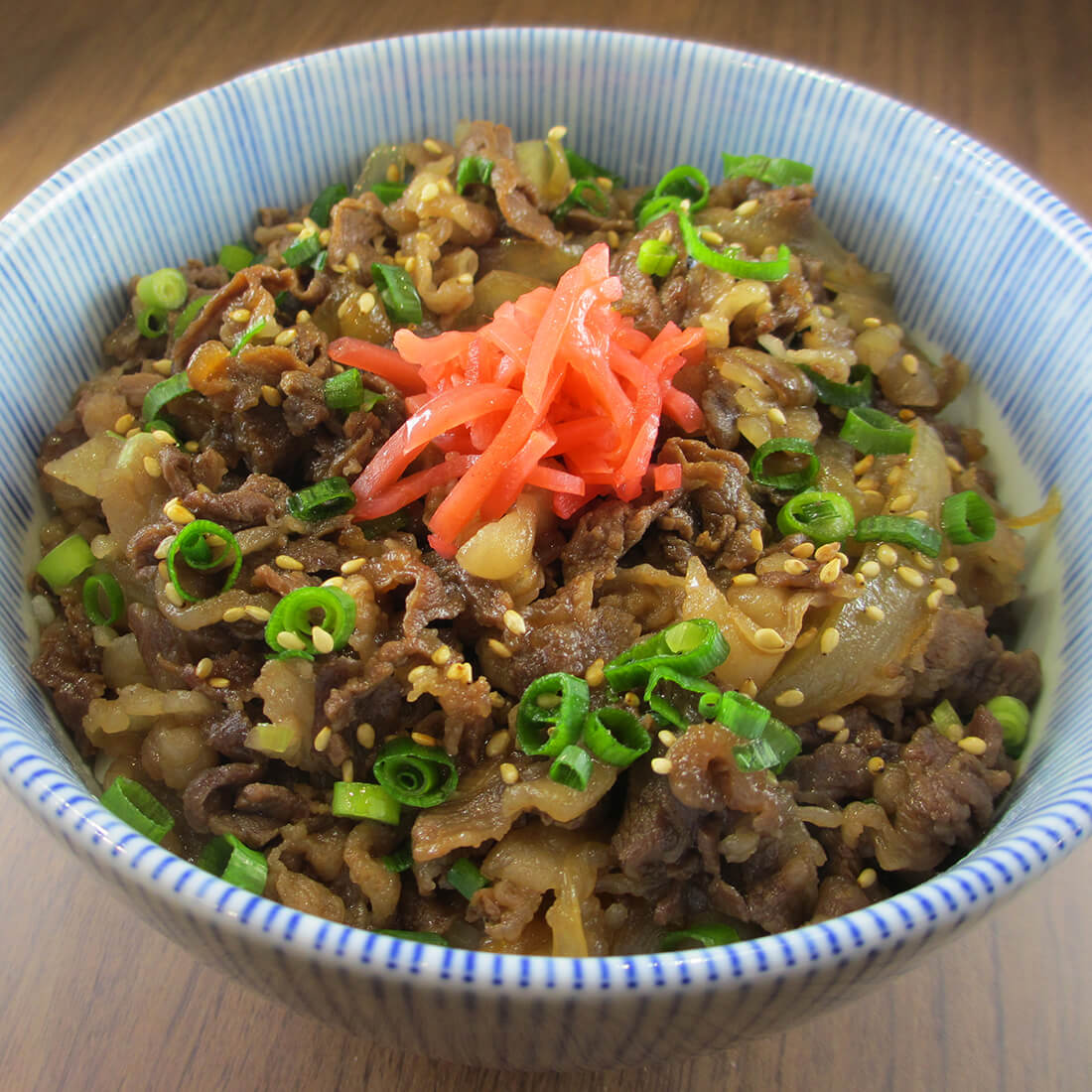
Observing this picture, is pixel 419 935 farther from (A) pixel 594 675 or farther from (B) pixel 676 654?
(B) pixel 676 654

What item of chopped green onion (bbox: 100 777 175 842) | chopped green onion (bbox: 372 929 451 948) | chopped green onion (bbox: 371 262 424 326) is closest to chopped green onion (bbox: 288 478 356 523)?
chopped green onion (bbox: 371 262 424 326)

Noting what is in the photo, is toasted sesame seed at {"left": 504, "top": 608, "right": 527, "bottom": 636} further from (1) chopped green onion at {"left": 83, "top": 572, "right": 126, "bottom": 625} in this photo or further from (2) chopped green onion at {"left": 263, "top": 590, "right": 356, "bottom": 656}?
(1) chopped green onion at {"left": 83, "top": 572, "right": 126, "bottom": 625}

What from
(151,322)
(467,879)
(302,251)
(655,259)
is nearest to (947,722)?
(467,879)

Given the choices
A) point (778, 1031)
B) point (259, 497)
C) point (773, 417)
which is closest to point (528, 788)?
point (778, 1031)

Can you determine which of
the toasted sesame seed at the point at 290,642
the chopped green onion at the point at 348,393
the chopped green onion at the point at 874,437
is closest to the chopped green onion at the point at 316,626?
the toasted sesame seed at the point at 290,642

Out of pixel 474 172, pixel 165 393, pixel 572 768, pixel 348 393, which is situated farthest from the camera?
pixel 474 172
